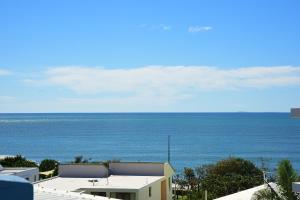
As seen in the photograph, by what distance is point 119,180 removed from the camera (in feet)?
107

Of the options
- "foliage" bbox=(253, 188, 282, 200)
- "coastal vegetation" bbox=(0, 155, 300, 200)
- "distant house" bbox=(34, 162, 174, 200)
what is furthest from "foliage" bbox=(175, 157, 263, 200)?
"foliage" bbox=(253, 188, 282, 200)

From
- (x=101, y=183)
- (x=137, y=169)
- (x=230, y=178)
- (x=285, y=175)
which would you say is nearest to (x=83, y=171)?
(x=137, y=169)

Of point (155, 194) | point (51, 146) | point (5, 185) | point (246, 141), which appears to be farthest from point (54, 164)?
point (246, 141)

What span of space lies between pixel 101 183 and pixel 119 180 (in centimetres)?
196

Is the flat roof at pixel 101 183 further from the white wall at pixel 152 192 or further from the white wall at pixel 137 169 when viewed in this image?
the white wall at pixel 137 169

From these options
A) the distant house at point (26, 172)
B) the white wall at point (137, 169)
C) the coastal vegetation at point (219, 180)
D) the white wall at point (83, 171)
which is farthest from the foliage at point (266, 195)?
the distant house at point (26, 172)

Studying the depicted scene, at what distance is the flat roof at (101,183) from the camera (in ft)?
94.2

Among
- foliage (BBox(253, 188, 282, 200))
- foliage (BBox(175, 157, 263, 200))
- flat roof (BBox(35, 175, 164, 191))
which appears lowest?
foliage (BBox(175, 157, 263, 200))

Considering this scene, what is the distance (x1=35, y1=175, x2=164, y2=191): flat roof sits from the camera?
1131 inches

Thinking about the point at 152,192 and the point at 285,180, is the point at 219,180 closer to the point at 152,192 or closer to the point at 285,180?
the point at 152,192

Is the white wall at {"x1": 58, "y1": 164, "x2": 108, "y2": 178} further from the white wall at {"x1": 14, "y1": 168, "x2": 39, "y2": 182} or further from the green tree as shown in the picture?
the green tree

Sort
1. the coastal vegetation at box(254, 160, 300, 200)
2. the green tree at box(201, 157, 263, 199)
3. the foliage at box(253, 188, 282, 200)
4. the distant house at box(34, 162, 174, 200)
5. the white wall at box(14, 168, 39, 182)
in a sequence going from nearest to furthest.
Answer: the coastal vegetation at box(254, 160, 300, 200) → the foliage at box(253, 188, 282, 200) → the distant house at box(34, 162, 174, 200) → the white wall at box(14, 168, 39, 182) → the green tree at box(201, 157, 263, 199)

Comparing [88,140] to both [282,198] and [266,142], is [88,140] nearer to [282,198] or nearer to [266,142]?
[266,142]

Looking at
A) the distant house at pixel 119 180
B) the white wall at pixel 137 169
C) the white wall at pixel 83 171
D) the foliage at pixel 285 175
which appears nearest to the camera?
the foliage at pixel 285 175
